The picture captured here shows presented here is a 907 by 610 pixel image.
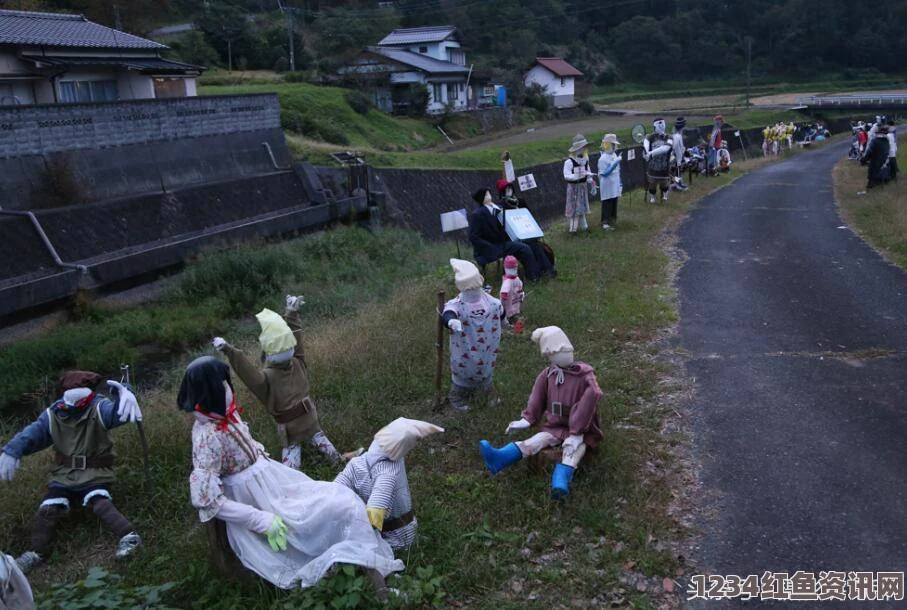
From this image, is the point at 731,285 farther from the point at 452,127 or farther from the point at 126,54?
the point at 452,127

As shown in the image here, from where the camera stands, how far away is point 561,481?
5508 millimetres

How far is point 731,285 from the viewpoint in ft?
37.7

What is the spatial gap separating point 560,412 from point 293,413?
2111 mm

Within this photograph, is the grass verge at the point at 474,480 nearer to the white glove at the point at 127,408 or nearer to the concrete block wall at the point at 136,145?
the white glove at the point at 127,408

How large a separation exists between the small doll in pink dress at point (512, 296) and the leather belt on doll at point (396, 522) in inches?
173

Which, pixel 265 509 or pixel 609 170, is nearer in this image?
pixel 265 509

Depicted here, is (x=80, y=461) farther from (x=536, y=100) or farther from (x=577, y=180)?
(x=536, y=100)

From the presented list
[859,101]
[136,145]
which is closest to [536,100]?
[859,101]

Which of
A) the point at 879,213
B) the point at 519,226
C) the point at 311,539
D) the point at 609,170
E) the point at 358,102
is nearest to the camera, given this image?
the point at 311,539

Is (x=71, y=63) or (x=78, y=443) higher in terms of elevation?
(x=71, y=63)

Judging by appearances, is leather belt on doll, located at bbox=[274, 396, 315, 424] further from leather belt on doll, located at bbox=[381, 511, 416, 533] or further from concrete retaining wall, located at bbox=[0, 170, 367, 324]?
concrete retaining wall, located at bbox=[0, 170, 367, 324]

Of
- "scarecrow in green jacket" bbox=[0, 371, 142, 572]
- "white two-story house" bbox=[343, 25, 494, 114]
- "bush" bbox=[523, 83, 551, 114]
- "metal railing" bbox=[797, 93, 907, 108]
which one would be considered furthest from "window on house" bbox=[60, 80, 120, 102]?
"metal railing" bbox=[797, 93, 907, 108]

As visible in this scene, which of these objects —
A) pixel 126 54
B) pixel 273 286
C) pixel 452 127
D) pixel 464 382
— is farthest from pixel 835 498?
pixel 452 127

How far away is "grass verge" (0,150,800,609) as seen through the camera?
15.8 ft
